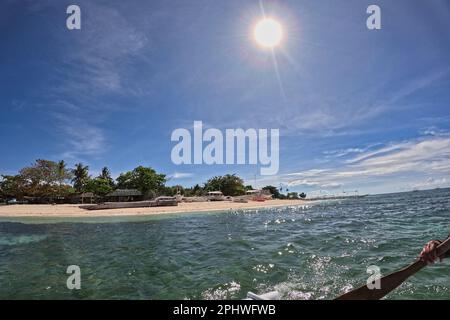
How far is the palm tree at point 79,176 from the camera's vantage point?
78.4 m

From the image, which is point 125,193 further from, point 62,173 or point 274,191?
point 274,191

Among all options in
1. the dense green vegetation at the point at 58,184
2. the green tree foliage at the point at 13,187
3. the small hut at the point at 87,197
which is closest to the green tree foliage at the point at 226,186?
the dense green vegetation at the point at 58,184

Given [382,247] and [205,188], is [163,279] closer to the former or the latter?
[382,247]

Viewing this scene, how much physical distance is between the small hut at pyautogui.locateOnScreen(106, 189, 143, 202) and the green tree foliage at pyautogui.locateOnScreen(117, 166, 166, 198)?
6.39 feet

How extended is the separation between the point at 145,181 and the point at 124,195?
6396 mm

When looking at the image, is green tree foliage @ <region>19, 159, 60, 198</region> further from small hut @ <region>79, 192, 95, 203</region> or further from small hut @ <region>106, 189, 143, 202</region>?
small hut @ <region>106, 189, 143, 202</region>

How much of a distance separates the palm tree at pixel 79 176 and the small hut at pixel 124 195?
49.6 ft

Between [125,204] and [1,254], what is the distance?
39652 millimetres

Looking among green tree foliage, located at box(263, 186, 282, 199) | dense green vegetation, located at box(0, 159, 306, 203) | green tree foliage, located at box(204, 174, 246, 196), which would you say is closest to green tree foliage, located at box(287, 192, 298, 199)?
green tree foliage, located at box(263, 186, 282, 199)

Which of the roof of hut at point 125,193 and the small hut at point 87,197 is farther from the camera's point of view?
the small hut at point 87,197

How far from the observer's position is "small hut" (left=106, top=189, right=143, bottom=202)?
67.6 meters

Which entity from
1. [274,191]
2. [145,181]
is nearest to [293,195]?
[274,191]

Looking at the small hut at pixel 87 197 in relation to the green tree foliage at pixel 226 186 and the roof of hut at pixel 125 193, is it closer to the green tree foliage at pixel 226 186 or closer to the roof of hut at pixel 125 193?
the roof of hut at pixel 125 193
